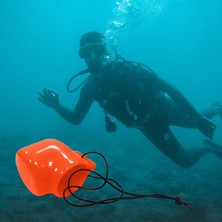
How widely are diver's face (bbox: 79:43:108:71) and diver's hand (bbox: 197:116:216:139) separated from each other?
2466mm

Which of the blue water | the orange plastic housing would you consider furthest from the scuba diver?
the orange plastic housing

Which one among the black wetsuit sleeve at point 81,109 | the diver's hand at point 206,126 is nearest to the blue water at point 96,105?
the diver's hand at point 206,126

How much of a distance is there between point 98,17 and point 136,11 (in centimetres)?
7111

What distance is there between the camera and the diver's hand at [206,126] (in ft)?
18.9

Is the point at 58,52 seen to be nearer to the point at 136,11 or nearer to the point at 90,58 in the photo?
the point at 136,11

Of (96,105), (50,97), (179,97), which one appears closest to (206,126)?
→ (179,97)

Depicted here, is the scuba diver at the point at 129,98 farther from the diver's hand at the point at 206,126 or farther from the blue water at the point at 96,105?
the blue water at the point at 96,105

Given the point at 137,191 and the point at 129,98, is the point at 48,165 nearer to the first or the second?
the point at 129,98

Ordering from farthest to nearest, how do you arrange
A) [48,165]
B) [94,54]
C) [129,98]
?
1. [94,54]
2. [129,98]
3. [48,165]

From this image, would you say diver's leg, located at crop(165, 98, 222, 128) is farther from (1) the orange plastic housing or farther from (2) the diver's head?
(1) the orange plastic housing

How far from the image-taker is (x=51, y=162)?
199cm

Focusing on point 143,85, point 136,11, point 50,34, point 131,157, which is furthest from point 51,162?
point 50,34

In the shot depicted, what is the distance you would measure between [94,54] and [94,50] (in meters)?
0.12

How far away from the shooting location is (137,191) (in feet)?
26.8
